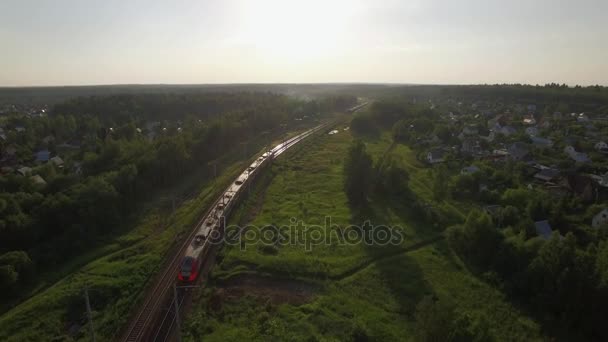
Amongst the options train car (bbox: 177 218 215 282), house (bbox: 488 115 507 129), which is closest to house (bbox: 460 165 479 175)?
train car (bbox: 177 218 215 282)

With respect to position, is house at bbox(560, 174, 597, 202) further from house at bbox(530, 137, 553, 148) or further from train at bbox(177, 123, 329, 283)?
train at bbox(177, 123, 329, 283)

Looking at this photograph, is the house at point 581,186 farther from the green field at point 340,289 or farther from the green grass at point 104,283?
the green grass at point 104,283

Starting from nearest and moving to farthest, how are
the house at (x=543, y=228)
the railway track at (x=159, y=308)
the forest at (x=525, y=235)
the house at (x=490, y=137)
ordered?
the railway track at (x=159, y=308) < the forest at (x=525, y=235) < the house at (x=543, y=228) < the house at (x=490, y=137)

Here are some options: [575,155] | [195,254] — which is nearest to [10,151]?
[195,254]

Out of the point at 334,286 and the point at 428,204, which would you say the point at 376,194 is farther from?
the point at 334,286

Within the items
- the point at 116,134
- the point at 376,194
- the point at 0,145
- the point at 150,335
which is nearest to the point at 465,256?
the point at 376,194

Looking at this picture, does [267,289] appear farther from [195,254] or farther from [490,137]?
[490,137]

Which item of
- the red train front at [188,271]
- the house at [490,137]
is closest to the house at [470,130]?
the house at [490,137]
